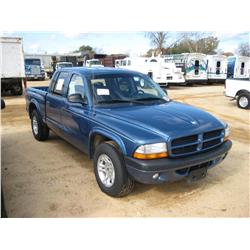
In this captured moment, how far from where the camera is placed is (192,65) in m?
22.8

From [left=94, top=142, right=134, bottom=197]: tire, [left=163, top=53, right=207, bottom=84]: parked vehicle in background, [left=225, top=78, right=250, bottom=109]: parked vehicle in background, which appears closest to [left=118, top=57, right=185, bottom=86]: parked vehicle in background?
[left=163, top=53, right=207, bottom=84]: parked vehicle in background

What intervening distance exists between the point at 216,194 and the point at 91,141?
1945mm

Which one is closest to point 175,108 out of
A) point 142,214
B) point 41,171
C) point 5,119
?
point 142,214

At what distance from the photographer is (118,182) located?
349 cm

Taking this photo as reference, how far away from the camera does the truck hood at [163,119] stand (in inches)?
132

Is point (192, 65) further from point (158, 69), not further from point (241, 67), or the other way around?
point (241, 67)

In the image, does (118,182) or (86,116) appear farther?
(86,116)

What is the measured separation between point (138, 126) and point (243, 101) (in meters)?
9.42

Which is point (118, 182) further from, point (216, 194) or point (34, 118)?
point (34, 118)

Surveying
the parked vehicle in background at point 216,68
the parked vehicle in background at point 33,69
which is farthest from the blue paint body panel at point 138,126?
the parked vehicle in background at point 33,69

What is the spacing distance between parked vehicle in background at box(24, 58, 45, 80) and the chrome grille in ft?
83.1

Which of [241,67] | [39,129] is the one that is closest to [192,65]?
[241,67]

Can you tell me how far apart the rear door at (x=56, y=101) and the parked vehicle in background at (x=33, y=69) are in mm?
22564

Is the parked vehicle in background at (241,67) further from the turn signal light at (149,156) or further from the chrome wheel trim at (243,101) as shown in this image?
the turn signal light at (149,156)
